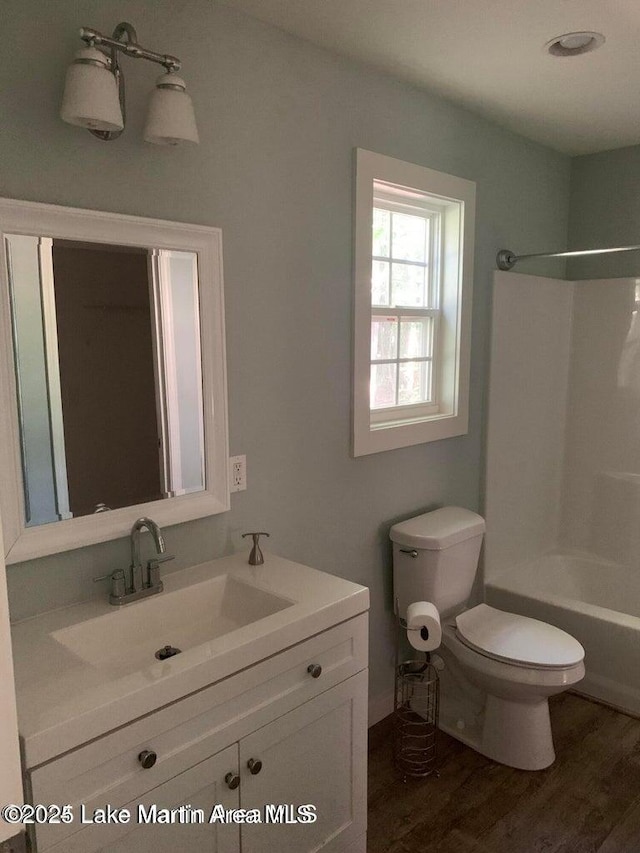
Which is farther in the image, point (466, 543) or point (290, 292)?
point (466, 543)

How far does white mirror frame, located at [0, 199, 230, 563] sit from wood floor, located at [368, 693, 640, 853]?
3.98ft

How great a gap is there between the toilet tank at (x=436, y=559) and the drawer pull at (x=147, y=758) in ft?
4.48

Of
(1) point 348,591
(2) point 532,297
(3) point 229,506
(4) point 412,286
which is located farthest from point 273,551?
(2) point 532,297

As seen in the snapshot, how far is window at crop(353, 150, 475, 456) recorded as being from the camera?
235cm

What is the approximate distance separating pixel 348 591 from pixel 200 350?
800 millimetres

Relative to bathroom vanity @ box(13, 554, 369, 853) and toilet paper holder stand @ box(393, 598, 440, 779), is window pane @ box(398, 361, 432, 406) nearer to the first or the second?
toilet paper holder stand @ box(393, 598, 440, 779)

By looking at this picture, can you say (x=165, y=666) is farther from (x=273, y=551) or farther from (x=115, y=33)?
(x=115, y=33)

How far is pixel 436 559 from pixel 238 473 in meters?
0.89

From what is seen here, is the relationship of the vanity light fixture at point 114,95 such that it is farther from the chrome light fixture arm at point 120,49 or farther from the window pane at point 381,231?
the window pane at point 381,231

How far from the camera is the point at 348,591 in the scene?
5.65ft

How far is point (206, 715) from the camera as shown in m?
1.38

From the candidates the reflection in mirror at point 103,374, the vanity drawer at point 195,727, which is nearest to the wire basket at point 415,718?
the vanity drawer at point 195,727

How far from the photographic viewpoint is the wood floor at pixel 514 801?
202 centimetres

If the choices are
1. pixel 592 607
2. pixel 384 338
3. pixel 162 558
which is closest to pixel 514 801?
pixel 592 607
